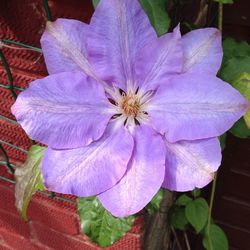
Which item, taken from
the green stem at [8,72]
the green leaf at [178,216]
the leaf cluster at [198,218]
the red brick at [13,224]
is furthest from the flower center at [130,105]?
the red brick at [13,224]

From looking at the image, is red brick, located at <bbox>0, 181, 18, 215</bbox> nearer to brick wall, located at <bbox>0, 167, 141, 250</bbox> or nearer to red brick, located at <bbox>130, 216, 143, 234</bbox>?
brick wall, located at <bbox>0, 167, 141, 250</bbox>

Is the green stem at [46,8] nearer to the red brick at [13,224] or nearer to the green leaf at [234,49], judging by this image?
the green leaf at [234,49]

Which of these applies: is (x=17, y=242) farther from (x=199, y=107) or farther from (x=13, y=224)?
(x=199, y=107)

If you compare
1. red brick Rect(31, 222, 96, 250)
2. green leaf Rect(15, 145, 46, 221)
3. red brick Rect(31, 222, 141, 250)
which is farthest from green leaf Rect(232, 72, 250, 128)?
red brick Rect(31, 222, 96, 250)

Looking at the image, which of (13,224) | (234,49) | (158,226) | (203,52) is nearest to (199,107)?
(203,52)

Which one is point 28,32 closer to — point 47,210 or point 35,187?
point 35,187

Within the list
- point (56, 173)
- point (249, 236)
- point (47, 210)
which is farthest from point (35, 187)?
point (249, 236)
